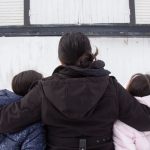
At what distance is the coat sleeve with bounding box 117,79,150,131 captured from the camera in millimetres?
2158

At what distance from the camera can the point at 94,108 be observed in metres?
2.11

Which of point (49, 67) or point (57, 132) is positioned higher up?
point (49, 67)

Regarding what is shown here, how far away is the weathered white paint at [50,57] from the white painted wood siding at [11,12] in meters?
0.28

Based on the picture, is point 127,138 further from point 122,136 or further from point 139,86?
point 139,86

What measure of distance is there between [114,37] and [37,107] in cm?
220

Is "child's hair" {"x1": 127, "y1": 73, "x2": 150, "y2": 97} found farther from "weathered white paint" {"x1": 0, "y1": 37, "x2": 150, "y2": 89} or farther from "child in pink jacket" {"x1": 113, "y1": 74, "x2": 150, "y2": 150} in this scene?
"weathered white paint" {"x1": 0, "y1": 37, "x2": 150, "y2": 89}

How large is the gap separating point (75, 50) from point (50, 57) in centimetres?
196

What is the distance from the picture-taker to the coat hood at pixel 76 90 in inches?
81.4

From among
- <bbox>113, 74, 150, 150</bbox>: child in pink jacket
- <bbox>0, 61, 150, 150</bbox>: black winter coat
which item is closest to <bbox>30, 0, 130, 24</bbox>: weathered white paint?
<bbox>113, 74, 150, 150</bbox>: child in pink jacket

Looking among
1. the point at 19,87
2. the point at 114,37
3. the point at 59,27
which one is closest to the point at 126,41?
the point at 114,37

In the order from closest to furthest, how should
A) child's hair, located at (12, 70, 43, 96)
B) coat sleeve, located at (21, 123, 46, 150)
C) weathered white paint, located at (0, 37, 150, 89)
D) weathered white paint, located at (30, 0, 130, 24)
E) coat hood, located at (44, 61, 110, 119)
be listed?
1. coat hood, located at (44, 61, 110, 119)
2. coat sleeve, located at (21, 123, 46, 150)
3. child's hair, located at (12, 70, 43, 96)
4. weathered white paint, located at (0, 37, 150, 89)
5. weathered white paint, located at (30, 0, 130, 24)

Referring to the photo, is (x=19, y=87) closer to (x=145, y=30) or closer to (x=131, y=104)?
(x=131, y=104)

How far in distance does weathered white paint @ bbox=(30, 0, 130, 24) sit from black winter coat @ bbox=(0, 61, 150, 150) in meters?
2.11

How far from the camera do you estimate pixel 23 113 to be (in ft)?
6.91
